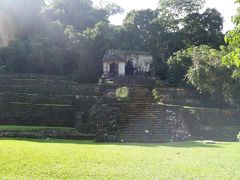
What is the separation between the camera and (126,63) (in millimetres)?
36281

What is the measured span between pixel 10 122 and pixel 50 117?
244cm

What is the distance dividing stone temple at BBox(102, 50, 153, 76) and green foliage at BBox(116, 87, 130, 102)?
9281 mm

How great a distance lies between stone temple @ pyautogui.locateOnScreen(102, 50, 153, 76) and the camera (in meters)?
34.5

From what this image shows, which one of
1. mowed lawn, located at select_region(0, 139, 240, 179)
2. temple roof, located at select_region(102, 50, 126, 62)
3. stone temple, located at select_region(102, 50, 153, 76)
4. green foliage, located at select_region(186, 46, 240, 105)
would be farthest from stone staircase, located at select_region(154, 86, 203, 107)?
mowed lawn, located at select_region(0, 139, 240, 179)

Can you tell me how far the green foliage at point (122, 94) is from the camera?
76.2 feet

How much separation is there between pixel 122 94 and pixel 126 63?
12.3 metres

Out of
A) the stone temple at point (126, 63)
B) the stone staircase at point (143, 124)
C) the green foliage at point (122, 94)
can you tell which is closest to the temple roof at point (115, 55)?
the stone temple at point (126, 63)

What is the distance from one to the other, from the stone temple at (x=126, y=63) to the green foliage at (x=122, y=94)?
9.28m

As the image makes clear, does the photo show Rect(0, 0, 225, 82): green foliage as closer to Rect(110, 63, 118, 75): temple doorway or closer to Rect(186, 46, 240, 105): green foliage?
Rect(110, 63, 118, 75): temple doorway

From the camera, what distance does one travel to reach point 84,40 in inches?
1465

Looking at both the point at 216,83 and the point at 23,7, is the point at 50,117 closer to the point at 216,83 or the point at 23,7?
the point at 216,83

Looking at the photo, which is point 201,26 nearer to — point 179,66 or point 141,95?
point 179,66

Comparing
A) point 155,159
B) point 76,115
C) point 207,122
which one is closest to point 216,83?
point 207,122

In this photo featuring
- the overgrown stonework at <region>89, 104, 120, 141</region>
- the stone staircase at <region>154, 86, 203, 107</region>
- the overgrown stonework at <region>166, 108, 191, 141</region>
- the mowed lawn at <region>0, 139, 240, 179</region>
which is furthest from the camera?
the stone staircase at <region>154, 86, 203, 107</region>
